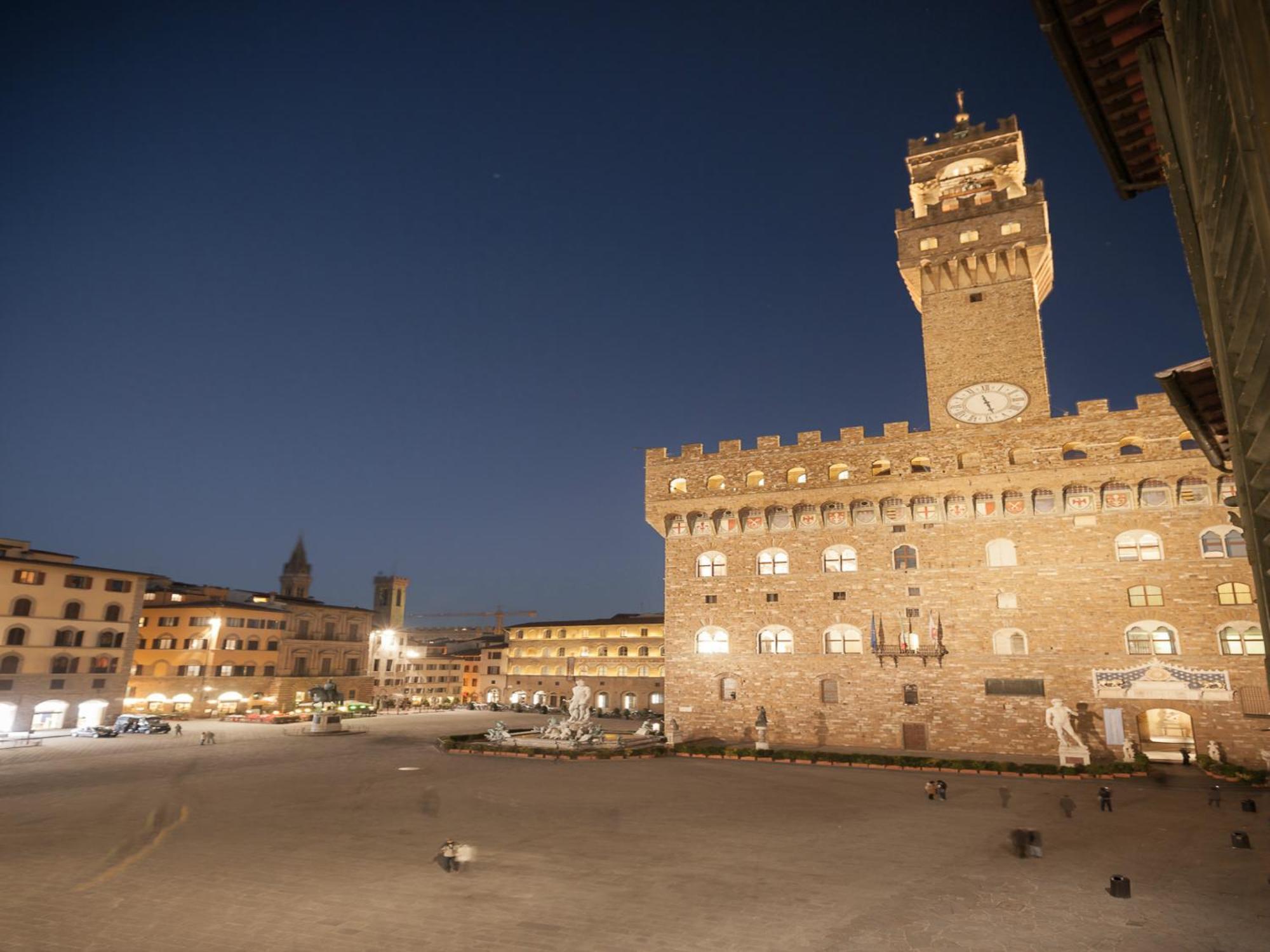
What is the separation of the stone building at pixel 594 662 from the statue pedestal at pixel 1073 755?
4905 centimetres

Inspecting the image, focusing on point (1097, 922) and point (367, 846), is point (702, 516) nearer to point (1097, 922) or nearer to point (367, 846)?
point (367, 846)

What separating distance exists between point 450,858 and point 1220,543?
32448mm

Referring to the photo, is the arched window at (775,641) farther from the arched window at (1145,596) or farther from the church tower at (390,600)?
the church tower at (390,600)

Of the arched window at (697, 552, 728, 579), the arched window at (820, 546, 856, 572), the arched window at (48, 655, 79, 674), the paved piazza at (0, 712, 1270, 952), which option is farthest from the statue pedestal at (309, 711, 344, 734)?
the arched window at (820, 546, 856, 572)

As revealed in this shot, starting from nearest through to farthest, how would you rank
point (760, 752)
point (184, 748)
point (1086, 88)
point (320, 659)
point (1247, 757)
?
point (1086, 88) → point (1247, 757) → point (760, 752) → point (184, 748) → point (320, 659)

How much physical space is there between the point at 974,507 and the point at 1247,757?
13.6 meters

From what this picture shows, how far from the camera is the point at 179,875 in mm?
14477

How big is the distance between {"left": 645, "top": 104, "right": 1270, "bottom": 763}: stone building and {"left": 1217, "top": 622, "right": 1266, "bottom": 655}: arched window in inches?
3.0

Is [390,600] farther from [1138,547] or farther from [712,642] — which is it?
[1138,547]

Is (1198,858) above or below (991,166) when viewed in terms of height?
below

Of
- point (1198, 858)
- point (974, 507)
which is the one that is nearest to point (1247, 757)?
point (974, 507)

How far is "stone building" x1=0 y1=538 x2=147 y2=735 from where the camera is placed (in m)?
45.3

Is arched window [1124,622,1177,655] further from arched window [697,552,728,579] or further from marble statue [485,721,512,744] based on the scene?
marble statue [485,721,512,744]

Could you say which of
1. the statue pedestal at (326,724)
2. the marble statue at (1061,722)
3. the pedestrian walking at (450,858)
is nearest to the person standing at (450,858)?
the pedestrian walking at (450,858)
